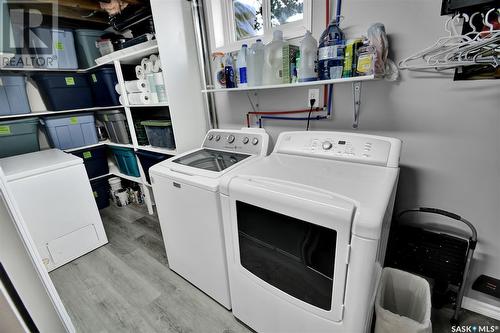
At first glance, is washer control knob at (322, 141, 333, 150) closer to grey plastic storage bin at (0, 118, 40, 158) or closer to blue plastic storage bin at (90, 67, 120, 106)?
blue plastic storage bin at (90, 67, 120, 106)

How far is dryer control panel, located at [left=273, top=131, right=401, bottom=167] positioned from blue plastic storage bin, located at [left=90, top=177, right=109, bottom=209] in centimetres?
245

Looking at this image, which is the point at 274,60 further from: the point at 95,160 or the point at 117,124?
the point at 95,160

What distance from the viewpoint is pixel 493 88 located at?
1046 millimetres

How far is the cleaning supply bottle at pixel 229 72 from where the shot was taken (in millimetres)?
1691

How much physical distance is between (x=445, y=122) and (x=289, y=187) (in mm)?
961

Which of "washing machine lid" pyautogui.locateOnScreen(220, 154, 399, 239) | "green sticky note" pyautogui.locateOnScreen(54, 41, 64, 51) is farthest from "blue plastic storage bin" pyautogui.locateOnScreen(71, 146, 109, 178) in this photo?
"washing machine lid" pyautogui.locateOnScreen(220, 154, 399, 239)

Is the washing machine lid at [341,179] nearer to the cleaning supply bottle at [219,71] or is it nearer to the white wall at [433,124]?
the white wall at [433,124]

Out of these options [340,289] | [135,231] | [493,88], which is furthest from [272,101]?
[135,231]

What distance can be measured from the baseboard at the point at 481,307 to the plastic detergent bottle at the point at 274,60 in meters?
1.76

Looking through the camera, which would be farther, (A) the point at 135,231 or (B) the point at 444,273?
(A) the point at 135,231

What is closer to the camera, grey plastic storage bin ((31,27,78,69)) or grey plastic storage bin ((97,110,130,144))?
grey plastic storage bin ((31,27,78,69))

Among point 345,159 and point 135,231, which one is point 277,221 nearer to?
point 345,159

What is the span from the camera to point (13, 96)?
214 cm

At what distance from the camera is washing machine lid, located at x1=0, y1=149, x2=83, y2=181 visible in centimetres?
169
